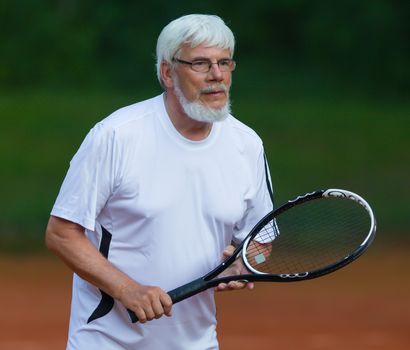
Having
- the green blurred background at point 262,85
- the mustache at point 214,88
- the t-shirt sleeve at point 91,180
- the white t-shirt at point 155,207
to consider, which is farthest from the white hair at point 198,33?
the green blurred background at point 262,85

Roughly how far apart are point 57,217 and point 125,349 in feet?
1.67

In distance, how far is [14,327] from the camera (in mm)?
9141

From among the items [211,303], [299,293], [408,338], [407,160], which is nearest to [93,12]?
[407,160]

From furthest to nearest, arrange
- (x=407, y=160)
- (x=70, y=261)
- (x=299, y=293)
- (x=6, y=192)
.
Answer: (x=407, y=160) → (x=6, y=192) → (x=299, y=293) → (x=70, y=261)

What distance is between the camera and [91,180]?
4.44m

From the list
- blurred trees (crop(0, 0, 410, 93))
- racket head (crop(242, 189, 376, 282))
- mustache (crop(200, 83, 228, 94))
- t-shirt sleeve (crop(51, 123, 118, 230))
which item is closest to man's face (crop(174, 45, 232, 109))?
mustache (crop(200, 83, 228, 94))

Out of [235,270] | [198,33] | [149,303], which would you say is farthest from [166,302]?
[198,33]

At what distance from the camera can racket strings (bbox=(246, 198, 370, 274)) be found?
4840 millimetres

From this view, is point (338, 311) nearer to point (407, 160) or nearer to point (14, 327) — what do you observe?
point (14, 327)

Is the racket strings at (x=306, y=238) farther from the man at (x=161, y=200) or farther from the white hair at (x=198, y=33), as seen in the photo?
the white hair at (x=198, y=33)

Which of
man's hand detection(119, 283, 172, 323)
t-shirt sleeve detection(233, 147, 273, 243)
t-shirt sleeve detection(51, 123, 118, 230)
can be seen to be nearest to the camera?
man's hand detection(119, 283, 172, 323)

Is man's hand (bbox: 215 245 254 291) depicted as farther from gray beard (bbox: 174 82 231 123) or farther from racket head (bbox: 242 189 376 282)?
gray beard (bbox: 174 82 231 123)

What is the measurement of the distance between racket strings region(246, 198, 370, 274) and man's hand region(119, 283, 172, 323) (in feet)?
1.67

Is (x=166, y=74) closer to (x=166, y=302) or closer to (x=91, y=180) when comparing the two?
(x=91, y=180)
